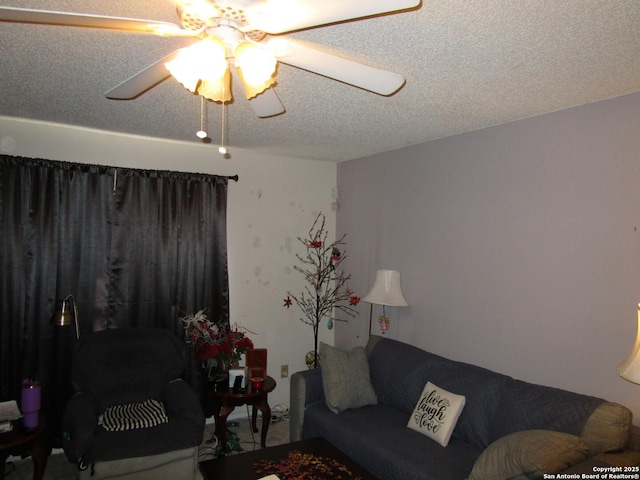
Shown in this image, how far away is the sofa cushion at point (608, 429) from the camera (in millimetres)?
2188

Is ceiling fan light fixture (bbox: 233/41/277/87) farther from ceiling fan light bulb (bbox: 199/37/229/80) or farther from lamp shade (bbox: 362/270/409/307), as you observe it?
lamp shade (bbox: 362/270/409/307)

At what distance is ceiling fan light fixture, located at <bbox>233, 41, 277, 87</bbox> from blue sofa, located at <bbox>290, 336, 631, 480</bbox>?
6.26 feet

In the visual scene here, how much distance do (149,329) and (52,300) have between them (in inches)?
28.7

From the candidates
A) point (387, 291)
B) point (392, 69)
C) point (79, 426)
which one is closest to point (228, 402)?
point (79, 426)

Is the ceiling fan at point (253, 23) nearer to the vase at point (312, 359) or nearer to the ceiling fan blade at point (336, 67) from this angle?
the ceiling fan blade at point (336, 67)

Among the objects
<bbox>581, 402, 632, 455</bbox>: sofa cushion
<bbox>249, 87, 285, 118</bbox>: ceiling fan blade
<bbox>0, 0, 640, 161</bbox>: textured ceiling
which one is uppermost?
<bbox>0, 0, 640, 161</bbox>: textured ceiling

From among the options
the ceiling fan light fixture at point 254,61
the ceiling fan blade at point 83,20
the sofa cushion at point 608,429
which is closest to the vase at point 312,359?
the sofa cushion at point 608,429

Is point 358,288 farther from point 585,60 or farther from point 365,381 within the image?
point 585,60

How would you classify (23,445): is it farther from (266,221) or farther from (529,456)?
(529,456)

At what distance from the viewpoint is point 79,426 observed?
8.95 ft

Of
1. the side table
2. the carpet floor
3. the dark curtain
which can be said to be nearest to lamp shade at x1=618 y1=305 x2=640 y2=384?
the carpet floor

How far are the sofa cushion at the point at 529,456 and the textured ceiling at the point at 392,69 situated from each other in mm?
1686

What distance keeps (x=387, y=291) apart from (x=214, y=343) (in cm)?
142

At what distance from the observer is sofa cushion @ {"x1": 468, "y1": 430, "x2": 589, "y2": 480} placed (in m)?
1.99
